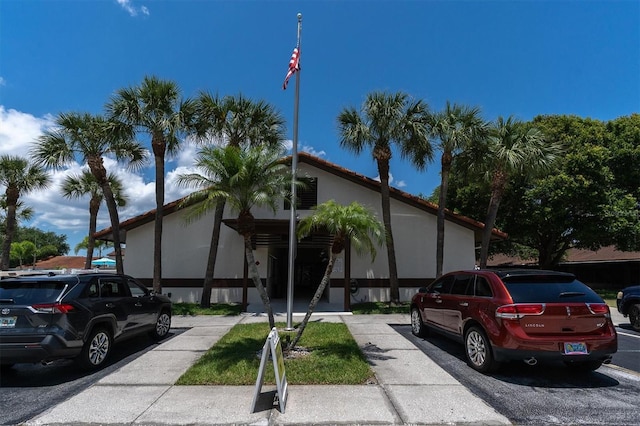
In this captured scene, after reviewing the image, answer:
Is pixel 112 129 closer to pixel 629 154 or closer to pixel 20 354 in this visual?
pixel 20 354

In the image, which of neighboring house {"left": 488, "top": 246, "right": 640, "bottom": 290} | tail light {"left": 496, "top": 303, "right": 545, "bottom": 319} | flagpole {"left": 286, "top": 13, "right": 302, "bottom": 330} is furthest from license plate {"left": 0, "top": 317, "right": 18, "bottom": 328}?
neighboring house {"left": 488, "top": 246, "right": 640, "bottom": 290}

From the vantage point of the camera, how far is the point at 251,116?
14.3 metres

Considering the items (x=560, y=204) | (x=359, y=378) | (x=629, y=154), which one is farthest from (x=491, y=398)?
(x=629, y=154)

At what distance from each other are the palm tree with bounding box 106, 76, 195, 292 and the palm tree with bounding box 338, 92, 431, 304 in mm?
6254

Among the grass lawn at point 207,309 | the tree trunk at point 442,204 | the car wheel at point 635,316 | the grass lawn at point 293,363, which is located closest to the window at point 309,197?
the grass lawn at point 207,309

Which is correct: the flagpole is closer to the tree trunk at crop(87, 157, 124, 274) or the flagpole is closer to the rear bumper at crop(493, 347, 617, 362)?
the rear bumper at crop(493, 347, 617, 362)

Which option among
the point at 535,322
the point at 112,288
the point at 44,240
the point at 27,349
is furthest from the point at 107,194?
the point at 44,240

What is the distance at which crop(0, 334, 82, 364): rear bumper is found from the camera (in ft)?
18.0

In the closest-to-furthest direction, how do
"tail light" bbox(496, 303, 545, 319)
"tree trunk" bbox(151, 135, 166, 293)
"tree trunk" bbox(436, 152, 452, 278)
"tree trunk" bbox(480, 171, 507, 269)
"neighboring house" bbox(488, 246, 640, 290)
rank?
"tail light" bbox(496, 303, 545, 319) → "tree trunk" bbox(151, 135, 166, 293) → "tree trunk" bbox(436, 152, 452, 278) → "tree trunk" bbox(480, 171, 507, 269) → "neighboring house" bbox(488, 246, 640, 290)

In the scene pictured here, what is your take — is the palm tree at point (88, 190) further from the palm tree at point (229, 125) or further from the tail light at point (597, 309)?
the tail light at point (597, 309)

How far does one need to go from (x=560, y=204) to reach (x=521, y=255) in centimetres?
1881

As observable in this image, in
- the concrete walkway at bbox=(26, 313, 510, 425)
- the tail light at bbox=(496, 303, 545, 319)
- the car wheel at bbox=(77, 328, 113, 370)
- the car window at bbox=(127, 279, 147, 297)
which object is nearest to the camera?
the concrete walkway at bbox=(26, 313, 510, 425)

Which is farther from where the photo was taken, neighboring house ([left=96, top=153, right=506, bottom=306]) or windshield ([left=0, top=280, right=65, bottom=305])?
neighboring house ([left=96, top=153, right=506, bottom=306])

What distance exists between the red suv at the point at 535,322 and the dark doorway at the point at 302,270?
12178 millimetres
